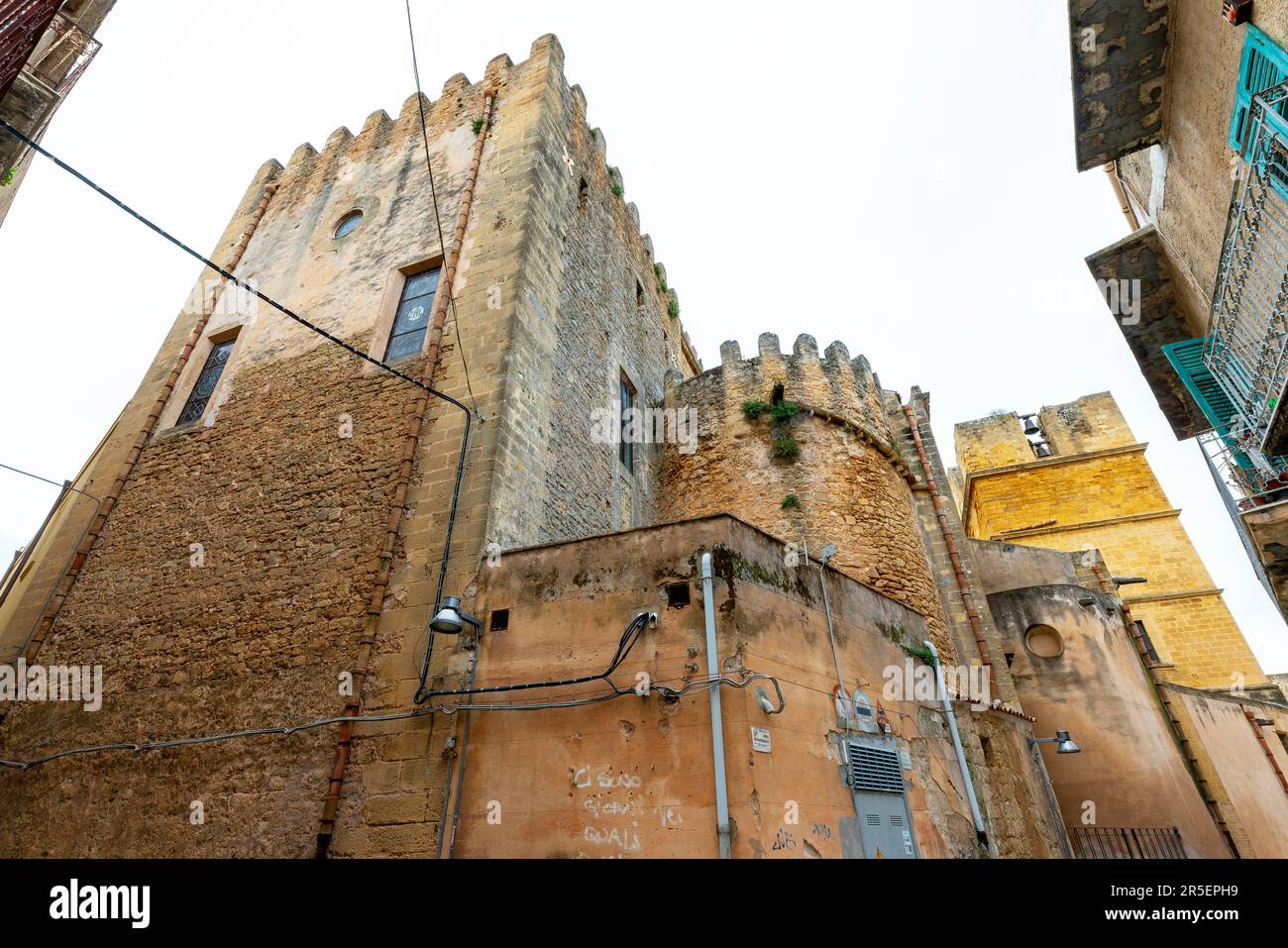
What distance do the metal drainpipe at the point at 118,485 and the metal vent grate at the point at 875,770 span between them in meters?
10.5

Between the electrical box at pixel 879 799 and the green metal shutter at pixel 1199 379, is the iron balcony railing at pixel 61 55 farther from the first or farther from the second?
the green metal shutter at pixel 1199 379

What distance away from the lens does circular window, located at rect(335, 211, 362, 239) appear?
11539 mm

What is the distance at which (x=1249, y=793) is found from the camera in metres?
13.1

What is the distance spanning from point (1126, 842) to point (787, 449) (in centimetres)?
816

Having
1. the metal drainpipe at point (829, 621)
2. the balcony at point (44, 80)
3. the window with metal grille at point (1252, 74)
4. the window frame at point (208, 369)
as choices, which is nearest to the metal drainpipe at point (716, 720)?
the metal drainpipe at point (829, 621)

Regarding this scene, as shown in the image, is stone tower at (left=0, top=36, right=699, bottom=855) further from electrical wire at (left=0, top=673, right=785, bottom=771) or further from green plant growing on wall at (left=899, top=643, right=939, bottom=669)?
green plant growing on wall at (left=899, top=643, right=939, bottom=669)

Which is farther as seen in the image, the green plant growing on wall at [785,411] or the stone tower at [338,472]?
the green plant growing on wall at [785,411]

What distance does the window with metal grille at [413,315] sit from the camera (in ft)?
A: 30.7

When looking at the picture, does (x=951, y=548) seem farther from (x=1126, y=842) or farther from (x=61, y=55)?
(x=61, y=55)

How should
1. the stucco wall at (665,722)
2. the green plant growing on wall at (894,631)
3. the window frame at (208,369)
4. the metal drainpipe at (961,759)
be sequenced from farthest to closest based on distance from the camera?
1. the window frame at (208,369)
2. the green plant growing on wall at (894,631)
3. the metal drainpipe at (961,759)
4. the stucco wall at (665,722)

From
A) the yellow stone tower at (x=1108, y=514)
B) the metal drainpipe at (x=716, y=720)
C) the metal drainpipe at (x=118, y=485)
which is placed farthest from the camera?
the yellow stone tower at (x=1108, y=514)

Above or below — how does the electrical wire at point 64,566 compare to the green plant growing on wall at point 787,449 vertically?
below

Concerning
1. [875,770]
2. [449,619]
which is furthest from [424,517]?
[875,770]

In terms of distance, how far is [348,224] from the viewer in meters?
11.7
